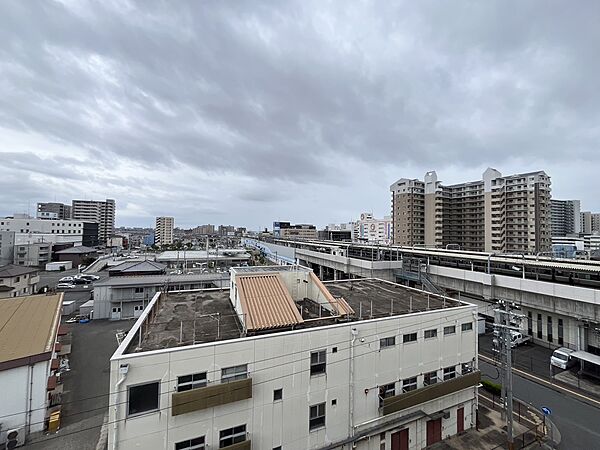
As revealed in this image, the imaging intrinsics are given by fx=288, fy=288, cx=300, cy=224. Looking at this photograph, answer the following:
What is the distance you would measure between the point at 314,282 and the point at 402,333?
5.19 metres

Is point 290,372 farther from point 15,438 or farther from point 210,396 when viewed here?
point 15,438

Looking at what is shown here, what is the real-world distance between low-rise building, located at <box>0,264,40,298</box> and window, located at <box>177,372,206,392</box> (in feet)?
123

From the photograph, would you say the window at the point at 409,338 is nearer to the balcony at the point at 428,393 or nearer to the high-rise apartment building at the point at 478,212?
the balcony at the point at 428,393

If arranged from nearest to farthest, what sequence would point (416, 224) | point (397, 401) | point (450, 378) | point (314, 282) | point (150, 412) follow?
point (150, 412), point (397, 401), point (450, 378), point (314, 282), point (416, 224)

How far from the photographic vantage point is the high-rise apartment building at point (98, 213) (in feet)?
380

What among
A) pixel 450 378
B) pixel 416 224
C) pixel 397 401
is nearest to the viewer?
pixel 397 401

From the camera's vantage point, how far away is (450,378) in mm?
14305

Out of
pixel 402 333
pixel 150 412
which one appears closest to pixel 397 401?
pixel 402 333

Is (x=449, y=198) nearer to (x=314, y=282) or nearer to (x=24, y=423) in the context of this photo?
(x=314, y=282)

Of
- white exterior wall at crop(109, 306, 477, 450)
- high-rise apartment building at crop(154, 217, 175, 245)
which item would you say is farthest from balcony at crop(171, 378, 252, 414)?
high-rise apartment building at crop(154, 217, 175, 245)

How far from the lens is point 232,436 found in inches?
388

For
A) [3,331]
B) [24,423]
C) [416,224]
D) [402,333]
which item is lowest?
[24,423]

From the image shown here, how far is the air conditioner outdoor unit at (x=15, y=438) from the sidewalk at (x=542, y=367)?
28.5 m

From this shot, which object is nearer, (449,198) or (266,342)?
(266,342)
